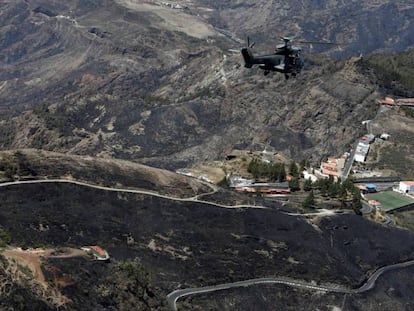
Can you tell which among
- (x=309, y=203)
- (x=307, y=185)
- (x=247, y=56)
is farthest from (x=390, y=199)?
(x=247, y=56)

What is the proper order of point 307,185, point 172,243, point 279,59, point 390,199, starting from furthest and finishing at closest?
point 390,199 < point 307,185 < point 172,243 < point 279,59

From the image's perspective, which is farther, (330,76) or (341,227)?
(330,76)

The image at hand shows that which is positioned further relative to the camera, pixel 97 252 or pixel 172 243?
pixel 172 243

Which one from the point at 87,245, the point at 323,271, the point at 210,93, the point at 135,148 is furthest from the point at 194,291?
the point at 210,93

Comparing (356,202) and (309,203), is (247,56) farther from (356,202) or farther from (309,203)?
(356,202)

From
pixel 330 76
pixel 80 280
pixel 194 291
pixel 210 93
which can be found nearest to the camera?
pixel 80 280

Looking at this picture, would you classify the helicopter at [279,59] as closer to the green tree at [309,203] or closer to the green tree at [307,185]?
the green tree at [309,203]

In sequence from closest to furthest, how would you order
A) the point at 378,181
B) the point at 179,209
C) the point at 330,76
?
the point at 179,209 < the point at 378,181 < the point at 330,76

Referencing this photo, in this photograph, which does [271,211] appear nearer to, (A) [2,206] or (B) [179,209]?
(B) [179,209]

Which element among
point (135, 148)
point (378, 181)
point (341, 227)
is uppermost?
point (341, 227)
